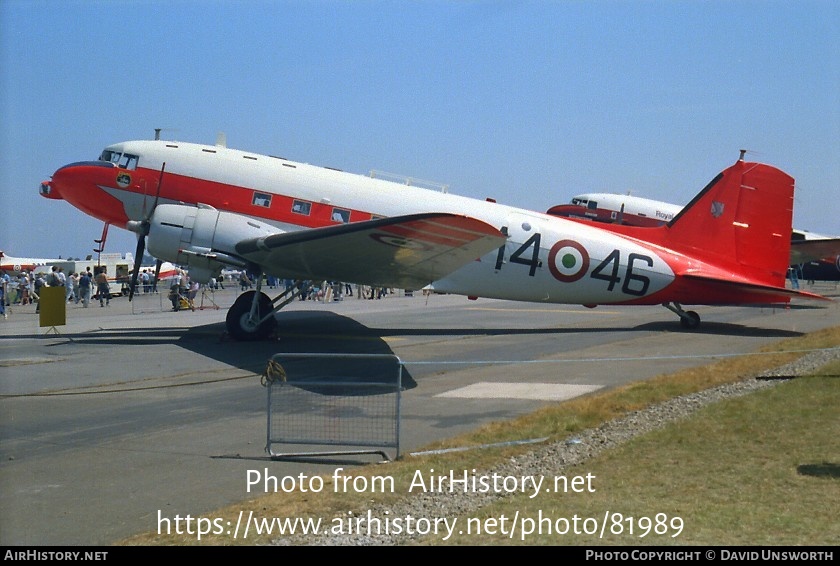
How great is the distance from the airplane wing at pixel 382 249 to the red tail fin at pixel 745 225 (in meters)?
8.16

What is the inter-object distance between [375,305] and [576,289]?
13.4 metres

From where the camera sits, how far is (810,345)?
17047 mm

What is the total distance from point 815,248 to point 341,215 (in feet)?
77.8

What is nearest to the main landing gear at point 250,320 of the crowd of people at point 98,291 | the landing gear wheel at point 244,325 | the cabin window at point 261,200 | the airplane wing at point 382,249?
the landing gear wheel at point 244,325

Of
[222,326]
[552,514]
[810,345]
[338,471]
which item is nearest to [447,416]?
[338,471]

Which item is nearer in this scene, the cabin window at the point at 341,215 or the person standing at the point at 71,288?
the cabin window at the point at 341,215

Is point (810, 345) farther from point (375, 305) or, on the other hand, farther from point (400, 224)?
point (375, 305)

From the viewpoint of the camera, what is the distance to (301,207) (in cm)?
1900

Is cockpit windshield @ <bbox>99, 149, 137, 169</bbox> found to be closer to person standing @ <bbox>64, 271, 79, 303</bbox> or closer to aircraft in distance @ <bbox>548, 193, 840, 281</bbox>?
person standing @ <bbox>64, 271, 79, 303</bbox>

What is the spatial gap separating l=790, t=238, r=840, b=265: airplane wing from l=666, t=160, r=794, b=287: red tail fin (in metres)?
12.5

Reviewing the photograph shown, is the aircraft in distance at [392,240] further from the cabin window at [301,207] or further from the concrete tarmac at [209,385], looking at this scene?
the concrete tarmac at [209,385]

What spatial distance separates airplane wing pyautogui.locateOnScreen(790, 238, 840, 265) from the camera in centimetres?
3325

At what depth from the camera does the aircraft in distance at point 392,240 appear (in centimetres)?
1777

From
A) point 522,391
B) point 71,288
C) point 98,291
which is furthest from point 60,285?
point 522,391
